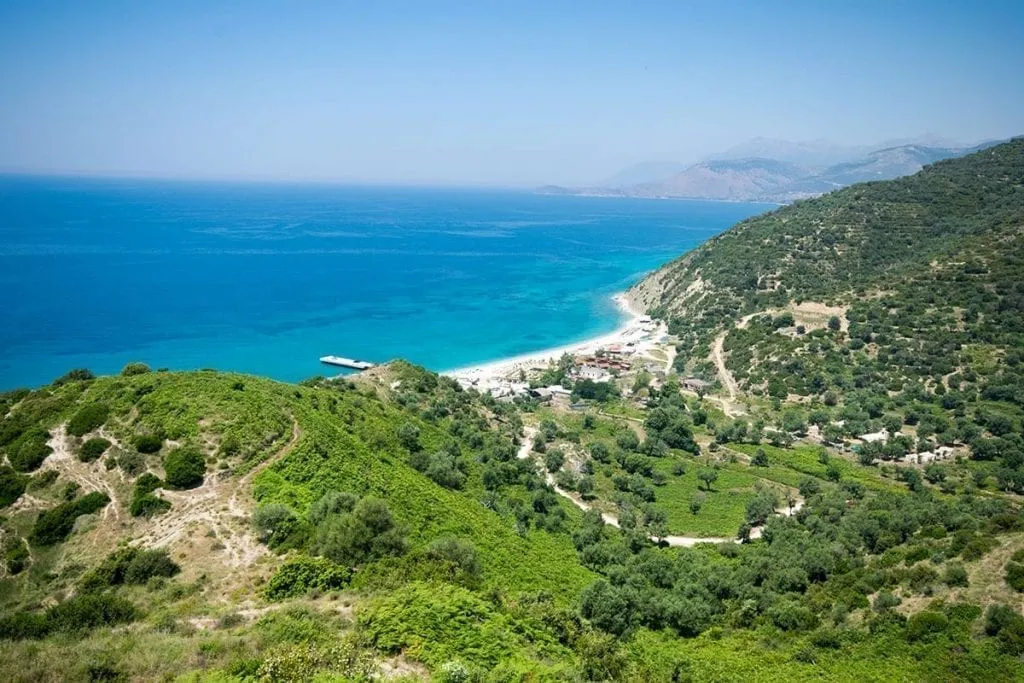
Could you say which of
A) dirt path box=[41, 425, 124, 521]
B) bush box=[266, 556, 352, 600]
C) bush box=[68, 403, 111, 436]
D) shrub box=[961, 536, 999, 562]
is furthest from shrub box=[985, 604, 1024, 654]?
bush box=[68, 403, 111, 436]

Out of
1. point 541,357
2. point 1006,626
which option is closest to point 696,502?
point 1006,626

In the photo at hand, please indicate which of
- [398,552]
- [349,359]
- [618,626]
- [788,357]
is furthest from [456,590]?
[349,359]

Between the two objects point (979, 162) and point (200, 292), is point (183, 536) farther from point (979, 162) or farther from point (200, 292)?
point (979, 162)

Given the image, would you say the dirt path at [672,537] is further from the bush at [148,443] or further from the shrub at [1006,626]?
the bush at [148,443]

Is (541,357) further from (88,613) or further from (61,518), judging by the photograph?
(88,613)

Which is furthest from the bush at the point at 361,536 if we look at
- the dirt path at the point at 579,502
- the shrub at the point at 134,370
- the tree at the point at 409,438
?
the shrub at the point at 134,370

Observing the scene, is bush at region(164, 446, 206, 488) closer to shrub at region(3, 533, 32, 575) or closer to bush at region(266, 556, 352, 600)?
shrub at region(3, 533, 32, 575)
